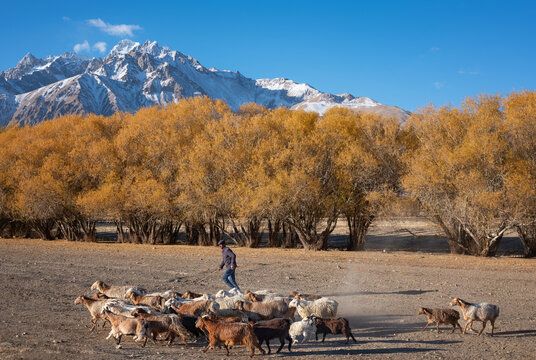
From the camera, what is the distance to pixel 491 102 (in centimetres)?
2936

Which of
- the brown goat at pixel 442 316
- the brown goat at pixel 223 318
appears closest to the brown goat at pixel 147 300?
the brown goat at pixel 223 318

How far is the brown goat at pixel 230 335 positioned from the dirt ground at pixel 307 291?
318 mm

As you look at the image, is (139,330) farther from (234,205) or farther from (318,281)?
(234,205)

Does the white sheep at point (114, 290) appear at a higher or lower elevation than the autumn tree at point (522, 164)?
lower

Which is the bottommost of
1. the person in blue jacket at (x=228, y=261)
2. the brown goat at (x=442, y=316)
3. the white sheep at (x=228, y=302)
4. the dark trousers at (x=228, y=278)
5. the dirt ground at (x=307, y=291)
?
the dirt ground at (x=307, y=291)

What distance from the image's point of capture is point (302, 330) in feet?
32.7

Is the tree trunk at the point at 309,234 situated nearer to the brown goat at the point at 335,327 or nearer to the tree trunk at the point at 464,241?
Result: the tree trunk at the point at 464,241

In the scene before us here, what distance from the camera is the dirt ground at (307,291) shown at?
938 cm

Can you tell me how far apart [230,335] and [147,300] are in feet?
13.0

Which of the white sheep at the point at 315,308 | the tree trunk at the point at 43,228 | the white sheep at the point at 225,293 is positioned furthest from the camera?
the tree trunk at the point at 43,228

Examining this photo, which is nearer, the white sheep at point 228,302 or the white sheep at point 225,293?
the white sheep at point 228,302

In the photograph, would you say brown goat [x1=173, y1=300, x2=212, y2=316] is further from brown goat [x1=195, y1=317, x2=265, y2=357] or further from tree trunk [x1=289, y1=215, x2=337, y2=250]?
tree trunk [x1=289, y1=215, x2=337, y2=250]

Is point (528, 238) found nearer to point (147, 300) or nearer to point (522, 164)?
point (522, 164)

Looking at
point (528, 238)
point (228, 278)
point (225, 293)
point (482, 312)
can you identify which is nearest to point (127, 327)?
point (225, 293)
